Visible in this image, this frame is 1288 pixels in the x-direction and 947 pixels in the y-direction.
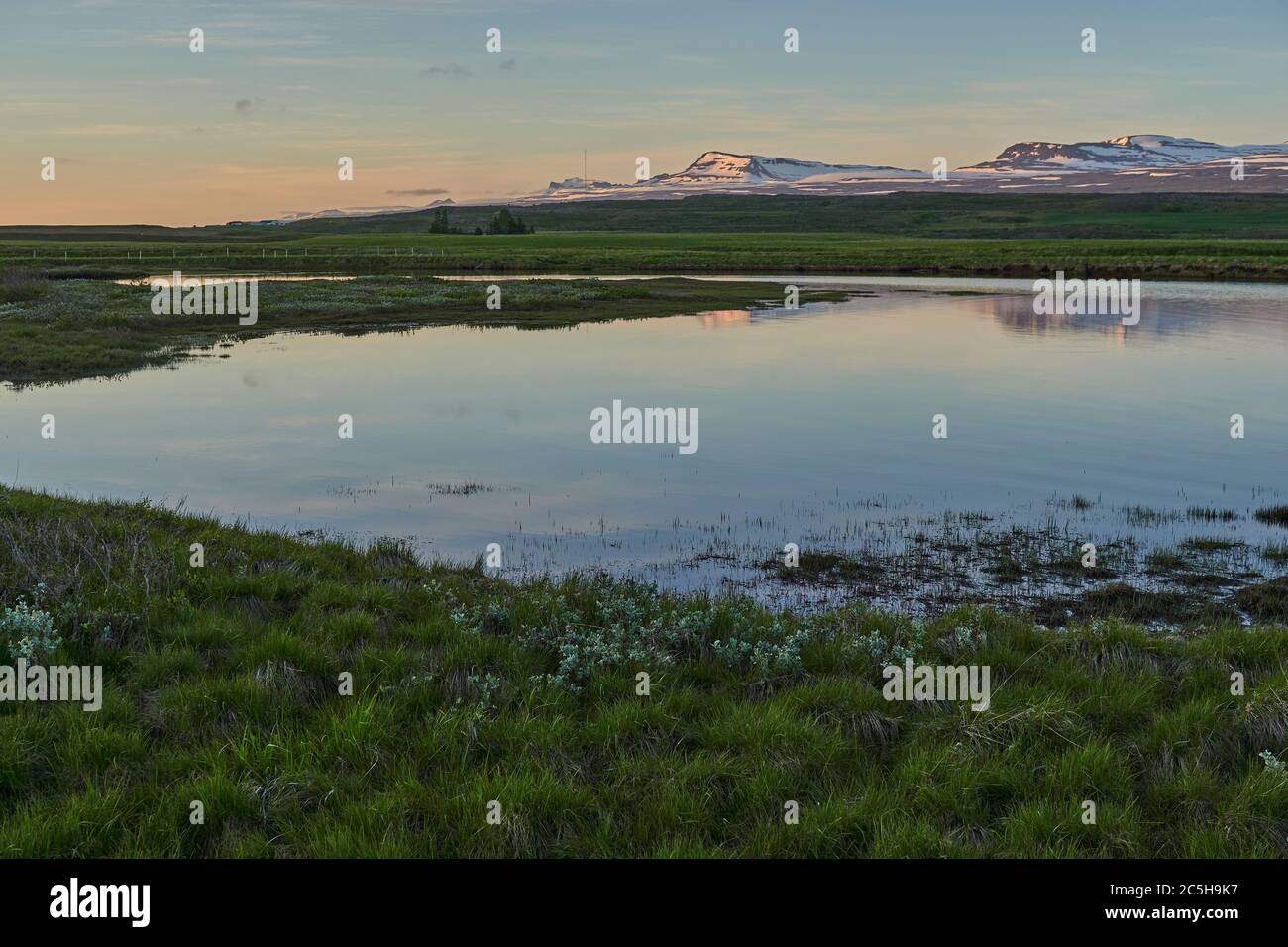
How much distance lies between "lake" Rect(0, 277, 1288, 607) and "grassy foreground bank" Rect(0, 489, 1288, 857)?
4.36 metres

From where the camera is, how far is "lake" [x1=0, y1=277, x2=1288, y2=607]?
1741cm

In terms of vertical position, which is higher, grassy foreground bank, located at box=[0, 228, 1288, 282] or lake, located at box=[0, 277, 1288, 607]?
grassy foreground bank, located at box=[0, 228, 1288, 282]

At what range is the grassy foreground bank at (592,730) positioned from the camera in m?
6.46

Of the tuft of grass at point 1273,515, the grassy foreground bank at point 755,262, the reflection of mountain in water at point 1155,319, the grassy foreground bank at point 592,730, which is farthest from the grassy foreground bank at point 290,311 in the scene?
the tuft of grass at point 1273,515

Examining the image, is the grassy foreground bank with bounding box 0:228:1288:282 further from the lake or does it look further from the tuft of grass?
the tuft of grass

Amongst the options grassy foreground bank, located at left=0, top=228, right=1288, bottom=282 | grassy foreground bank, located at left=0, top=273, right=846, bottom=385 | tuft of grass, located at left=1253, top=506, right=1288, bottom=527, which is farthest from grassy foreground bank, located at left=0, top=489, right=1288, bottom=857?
grassy foreground bank, located at left=0, top=228, right=1288, bottom=282

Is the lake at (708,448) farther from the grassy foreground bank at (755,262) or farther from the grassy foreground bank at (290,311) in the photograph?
the grassy foreground bank at (755,262)

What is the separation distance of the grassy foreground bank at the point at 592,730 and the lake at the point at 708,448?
14.3 feet

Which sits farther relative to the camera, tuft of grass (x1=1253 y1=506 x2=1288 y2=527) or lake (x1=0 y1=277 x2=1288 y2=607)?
tuft of grass (x1=1253 y1=506 x2=1288 y2=527)

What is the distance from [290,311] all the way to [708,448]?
41304mm

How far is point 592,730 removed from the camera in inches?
311

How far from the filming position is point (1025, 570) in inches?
602

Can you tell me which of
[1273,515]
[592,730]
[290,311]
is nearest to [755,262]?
[290,311]

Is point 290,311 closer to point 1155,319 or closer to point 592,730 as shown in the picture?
point 1155,319
